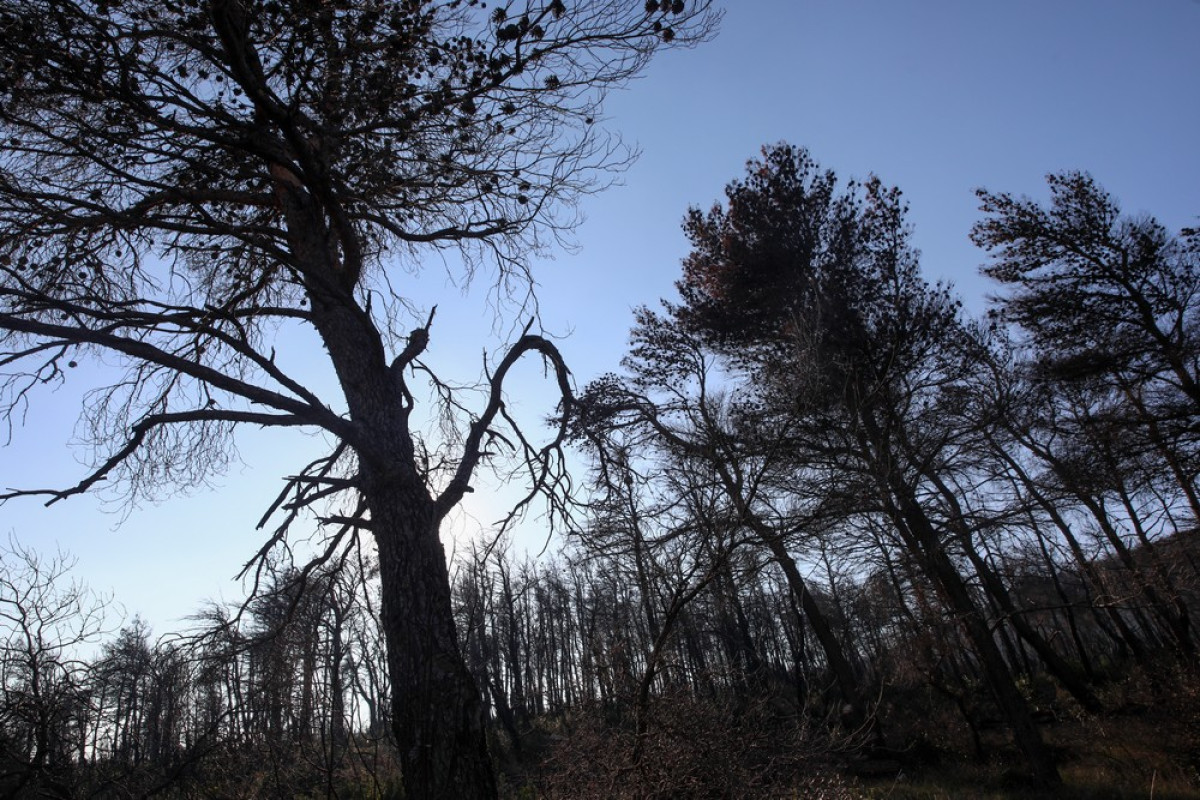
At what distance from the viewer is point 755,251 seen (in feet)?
41.4

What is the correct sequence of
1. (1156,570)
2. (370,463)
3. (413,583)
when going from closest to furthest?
1. (413,583)
2. (370,463)
3. (1156,570)

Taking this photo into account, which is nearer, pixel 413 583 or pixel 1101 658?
pixel 413 583

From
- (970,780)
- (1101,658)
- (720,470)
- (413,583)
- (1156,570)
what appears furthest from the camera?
(1101,658)

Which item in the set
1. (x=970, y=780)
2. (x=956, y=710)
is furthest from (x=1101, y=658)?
(x=970, y=780)

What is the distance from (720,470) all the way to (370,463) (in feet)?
7.23

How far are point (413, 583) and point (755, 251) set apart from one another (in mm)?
10714

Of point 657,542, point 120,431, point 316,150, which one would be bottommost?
point 657,542

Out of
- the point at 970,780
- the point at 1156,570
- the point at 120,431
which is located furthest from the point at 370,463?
the point at 970,780

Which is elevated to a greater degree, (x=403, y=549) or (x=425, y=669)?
(x=403, y=549)

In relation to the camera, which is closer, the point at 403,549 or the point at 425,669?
the point at 425,669

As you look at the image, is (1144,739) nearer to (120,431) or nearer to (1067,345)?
(1067,345)

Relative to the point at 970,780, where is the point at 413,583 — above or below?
above

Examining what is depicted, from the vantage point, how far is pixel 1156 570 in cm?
1195

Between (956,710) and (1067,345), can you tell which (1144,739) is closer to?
(956,710)
